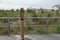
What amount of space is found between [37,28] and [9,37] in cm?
379

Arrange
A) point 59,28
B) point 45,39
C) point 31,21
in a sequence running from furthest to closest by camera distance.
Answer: point 31,21, point 59,28, point 45,39

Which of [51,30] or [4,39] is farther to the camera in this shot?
[51,30]

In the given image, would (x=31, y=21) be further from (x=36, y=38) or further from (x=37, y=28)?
(x=36, y=38)

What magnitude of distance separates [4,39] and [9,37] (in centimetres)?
73

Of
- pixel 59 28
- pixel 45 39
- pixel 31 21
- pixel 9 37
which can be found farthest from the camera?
pixel 31 21

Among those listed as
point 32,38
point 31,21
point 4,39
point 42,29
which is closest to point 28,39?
point 32,38

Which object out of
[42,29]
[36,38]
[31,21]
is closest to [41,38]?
[36,38]

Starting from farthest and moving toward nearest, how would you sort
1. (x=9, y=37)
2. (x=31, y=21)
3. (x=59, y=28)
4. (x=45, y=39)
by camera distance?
(x=31, y=21) < (x=59, y=28) < (x=9, y=37) < (x=45, y=39)

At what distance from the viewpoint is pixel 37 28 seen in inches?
672

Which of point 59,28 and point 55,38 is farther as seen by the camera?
point 59,28

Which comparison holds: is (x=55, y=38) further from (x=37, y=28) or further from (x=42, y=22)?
(x=42, y=22)

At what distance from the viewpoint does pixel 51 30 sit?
1655cm

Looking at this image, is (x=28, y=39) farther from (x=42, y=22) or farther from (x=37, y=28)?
(x=42, y=22)

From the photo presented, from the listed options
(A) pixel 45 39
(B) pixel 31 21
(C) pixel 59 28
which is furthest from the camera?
(B) pixel 31 21
